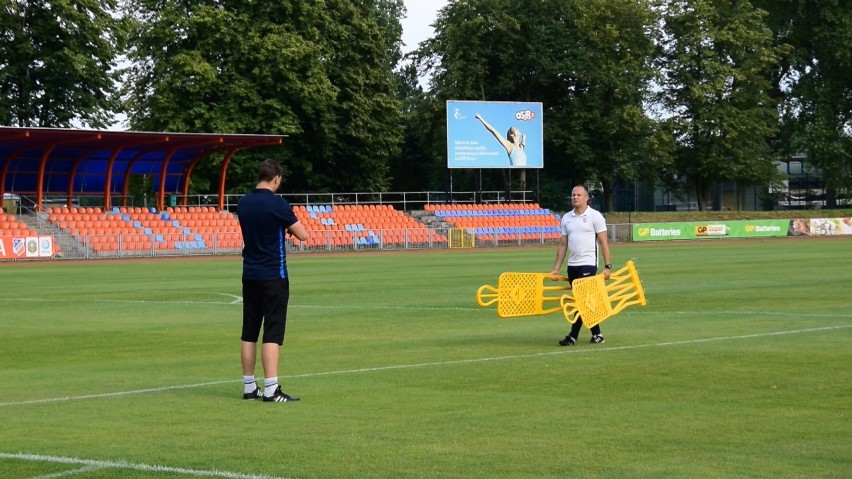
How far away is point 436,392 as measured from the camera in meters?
12.3

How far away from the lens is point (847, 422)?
10.1m

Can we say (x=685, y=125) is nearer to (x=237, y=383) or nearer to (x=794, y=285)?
(x=794, y=285)

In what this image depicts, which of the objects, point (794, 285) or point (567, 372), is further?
point (794, 285)

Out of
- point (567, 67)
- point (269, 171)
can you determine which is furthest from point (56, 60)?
point (269, 171)

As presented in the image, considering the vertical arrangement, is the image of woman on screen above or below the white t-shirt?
above

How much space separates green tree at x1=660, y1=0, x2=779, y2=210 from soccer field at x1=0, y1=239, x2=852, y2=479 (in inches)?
2356

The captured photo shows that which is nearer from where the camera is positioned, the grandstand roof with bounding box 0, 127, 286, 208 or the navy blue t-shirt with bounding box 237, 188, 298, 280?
the navy blue t-shirt with bounding box 237, 188, 298, 280

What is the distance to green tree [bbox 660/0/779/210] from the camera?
83812mm

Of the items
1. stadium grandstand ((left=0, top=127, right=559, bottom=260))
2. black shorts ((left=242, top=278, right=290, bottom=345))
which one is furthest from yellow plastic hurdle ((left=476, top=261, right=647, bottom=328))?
stadium grandstand ((left=0, top=127, right=559, bottom=260))

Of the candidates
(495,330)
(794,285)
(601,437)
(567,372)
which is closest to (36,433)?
(601,437)

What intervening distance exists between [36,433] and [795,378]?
697 cm

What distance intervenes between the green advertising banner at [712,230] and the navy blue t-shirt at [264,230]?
194 ft

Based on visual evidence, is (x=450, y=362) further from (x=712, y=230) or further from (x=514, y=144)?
(x=712, y=230)

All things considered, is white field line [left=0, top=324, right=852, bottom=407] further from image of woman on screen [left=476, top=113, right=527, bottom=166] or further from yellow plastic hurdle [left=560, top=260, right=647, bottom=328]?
image of woman on screen [left=476, top=113, right=527, bottom=166]
